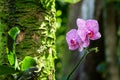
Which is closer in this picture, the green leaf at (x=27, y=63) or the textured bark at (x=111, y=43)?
the green leaf at (x=27, y=63)

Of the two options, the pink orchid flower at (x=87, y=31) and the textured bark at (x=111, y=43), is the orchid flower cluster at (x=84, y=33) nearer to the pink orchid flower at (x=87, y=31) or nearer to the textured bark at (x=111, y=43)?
the pink orchid flower at (x=87, y=31)

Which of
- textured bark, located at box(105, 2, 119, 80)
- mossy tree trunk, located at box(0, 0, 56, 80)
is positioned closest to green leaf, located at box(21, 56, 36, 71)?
mossy tree trunk, located at box(0, 0, 56, 80)

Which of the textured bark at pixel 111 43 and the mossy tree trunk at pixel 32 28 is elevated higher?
the mossy tree trunk at pixel 32 28

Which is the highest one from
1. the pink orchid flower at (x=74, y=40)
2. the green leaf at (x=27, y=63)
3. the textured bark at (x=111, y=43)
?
the pink orchid flower at (x=74, y=40)

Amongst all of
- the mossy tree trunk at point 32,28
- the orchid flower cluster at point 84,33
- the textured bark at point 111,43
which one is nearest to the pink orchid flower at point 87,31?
the orchid flower cluster at point 84,33

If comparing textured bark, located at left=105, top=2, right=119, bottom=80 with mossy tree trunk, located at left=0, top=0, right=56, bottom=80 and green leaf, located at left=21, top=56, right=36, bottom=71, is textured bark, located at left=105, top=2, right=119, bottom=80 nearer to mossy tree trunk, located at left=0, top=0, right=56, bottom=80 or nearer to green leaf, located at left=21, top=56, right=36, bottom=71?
mossy tree trunk, located at left=0, top=0, right=56, bottom=80
